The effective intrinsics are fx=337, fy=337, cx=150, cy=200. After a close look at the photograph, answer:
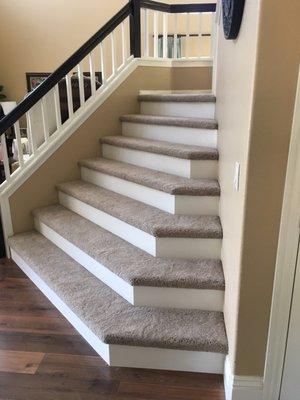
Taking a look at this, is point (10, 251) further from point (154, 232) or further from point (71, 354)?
point (154, 232)

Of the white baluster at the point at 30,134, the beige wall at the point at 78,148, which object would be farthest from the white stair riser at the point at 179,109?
the white baluster at the point at 30,134

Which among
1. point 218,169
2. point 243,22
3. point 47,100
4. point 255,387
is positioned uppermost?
point 243,22

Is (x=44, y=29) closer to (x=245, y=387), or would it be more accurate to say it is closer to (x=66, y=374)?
(x=66, y=374)

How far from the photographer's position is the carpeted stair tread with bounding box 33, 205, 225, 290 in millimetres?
1823

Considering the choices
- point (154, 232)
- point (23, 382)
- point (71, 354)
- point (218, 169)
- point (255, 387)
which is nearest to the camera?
point (255, 387)

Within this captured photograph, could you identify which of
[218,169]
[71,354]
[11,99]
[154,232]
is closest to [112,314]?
[71,354]

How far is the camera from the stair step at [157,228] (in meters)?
1.98

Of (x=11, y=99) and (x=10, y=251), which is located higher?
(x=11, y=99)

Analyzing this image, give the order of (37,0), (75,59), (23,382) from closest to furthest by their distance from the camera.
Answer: (23,382) → (75,59) → (37,0)

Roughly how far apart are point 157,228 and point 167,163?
2.26 feet

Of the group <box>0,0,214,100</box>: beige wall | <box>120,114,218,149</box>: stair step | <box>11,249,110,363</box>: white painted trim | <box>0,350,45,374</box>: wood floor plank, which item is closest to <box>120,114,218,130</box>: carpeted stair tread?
<box>120,114,218,149</box>: stair step

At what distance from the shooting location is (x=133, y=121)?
10.2ft

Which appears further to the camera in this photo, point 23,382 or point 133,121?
point 133,121

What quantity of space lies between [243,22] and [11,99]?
6.65m
